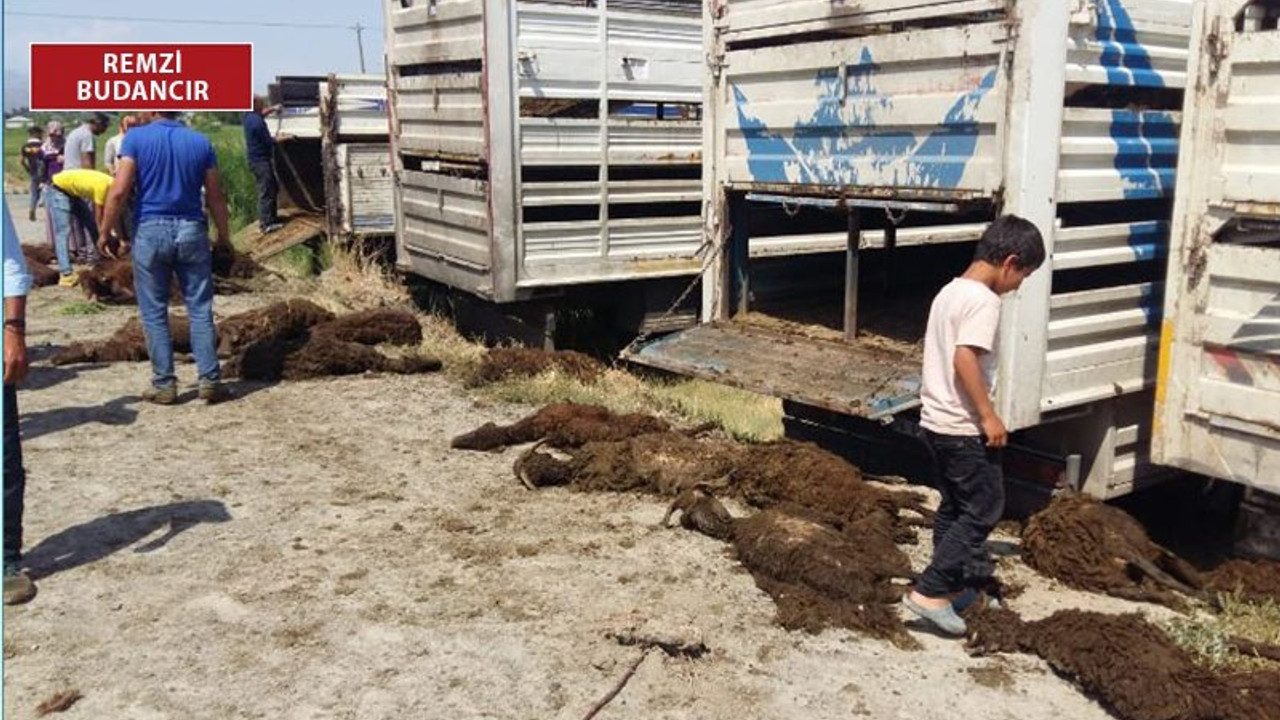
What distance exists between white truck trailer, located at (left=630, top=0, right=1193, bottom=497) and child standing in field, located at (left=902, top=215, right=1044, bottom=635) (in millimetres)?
683

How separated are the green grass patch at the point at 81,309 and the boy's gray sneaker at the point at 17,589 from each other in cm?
721

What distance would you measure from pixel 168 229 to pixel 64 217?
6.49 meters

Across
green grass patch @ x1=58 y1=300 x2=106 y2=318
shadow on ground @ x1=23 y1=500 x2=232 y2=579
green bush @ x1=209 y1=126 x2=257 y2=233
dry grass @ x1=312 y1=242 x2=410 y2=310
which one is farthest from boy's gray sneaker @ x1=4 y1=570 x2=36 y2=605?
green bush @ x1=209 y1=126 x2=257 y2=233

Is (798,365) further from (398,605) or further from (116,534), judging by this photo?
(116,534)

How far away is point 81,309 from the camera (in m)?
11.3

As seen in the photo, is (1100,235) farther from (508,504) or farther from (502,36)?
(502,36)

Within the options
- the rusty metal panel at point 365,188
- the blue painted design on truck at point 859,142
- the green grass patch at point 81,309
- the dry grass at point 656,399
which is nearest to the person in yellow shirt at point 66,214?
the green grass patch at point 81,309

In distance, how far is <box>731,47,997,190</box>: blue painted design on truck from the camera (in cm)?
504

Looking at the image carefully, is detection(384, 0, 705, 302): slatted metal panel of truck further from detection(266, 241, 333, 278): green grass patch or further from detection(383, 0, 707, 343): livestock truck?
detection(266, 241, 333, 278): green grass patch

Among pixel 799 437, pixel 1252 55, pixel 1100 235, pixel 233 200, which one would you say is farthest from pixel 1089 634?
pixel 233 200

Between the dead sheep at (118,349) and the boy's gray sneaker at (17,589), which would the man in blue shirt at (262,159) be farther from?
the boy's gray sneaker at (17,589)

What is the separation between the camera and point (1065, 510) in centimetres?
506

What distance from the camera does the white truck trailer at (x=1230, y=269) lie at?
177 inches

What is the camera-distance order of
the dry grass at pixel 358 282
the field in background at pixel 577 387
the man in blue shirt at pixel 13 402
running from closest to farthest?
the man in blue shirt at pixel 13 402
the field in background at pixel 577 387
the dry grass at pixel 358 282
